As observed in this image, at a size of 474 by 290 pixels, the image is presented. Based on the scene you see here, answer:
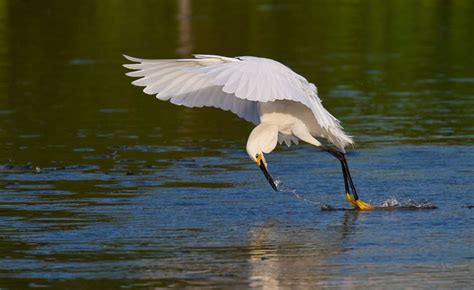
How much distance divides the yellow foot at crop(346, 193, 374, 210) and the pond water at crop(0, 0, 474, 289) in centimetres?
18

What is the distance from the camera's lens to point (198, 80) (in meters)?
11.4

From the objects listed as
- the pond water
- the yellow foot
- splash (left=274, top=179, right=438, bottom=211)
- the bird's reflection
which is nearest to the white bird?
the yellow foot

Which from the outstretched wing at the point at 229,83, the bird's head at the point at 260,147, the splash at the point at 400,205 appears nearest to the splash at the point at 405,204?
the splash at the point at 400,205

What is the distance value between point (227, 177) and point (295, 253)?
3420 millimetres

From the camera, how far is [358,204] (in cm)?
1094

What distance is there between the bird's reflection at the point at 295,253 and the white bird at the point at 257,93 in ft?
2.50

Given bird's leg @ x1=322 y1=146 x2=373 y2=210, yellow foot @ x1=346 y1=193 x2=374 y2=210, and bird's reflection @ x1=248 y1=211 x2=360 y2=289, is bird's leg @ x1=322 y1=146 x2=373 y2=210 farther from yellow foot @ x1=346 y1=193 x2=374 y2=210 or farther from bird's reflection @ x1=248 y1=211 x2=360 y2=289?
bird's reflection @ x1=248 y1=211 x2=360 y2=289

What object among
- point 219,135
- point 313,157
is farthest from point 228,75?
point 219,135

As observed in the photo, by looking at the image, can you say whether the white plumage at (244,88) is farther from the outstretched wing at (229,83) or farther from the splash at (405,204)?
the splash at (405,204)

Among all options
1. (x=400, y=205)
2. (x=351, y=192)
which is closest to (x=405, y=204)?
(x=400, y=205)

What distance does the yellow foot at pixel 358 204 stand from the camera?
1093cm

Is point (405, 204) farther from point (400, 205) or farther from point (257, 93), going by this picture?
point (257, 93)

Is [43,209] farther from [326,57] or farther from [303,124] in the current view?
[326,57]

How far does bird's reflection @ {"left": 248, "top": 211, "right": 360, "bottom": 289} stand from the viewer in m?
8.20
